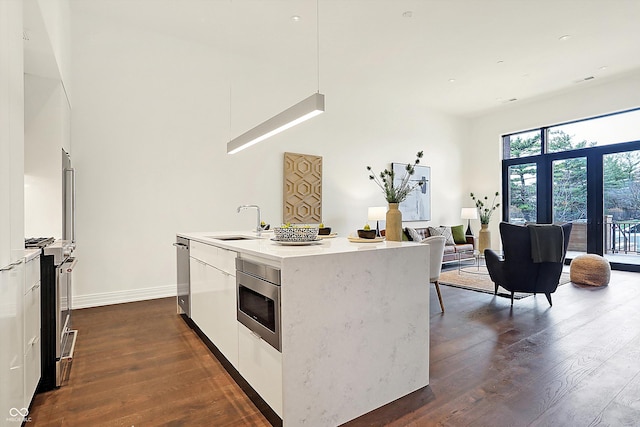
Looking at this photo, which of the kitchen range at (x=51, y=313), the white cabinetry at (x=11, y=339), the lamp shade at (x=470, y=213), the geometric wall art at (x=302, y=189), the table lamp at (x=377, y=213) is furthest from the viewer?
the lamp shade at (x=470, y=213)

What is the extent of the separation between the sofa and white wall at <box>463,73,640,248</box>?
1.12 m

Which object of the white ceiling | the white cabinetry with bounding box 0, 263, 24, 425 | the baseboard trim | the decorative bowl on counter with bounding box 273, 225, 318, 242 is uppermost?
the white ceiling

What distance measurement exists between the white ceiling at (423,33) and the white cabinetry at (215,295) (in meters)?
2.93

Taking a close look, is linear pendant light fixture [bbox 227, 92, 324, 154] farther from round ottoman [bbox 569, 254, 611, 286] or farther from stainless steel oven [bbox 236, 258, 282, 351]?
round ottoman [bbox 569, 254, 611, 286]

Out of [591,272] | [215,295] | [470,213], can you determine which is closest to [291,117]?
[215,295]

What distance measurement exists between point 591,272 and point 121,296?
6.68m

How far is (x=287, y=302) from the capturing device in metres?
1.67

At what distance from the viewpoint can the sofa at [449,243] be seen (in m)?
6.35

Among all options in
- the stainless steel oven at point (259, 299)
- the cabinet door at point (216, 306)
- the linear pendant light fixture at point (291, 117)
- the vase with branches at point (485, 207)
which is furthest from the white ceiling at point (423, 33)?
the stainless steel oven at point (259, 299)

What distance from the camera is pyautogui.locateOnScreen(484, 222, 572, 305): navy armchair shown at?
153 inches

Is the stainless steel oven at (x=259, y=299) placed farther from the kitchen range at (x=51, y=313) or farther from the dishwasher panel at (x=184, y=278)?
the dishwasher panel at (x=184, y=278)

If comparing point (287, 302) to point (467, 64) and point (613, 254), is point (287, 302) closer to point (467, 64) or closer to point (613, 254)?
point (467, 64)

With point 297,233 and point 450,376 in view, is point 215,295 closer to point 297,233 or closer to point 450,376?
point 297,233

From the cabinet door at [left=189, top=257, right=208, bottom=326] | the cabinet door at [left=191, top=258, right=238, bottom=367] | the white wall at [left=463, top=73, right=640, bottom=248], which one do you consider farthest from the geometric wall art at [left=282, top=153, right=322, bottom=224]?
the white wall at [left=463, top=73, right=640, bottom=248]
